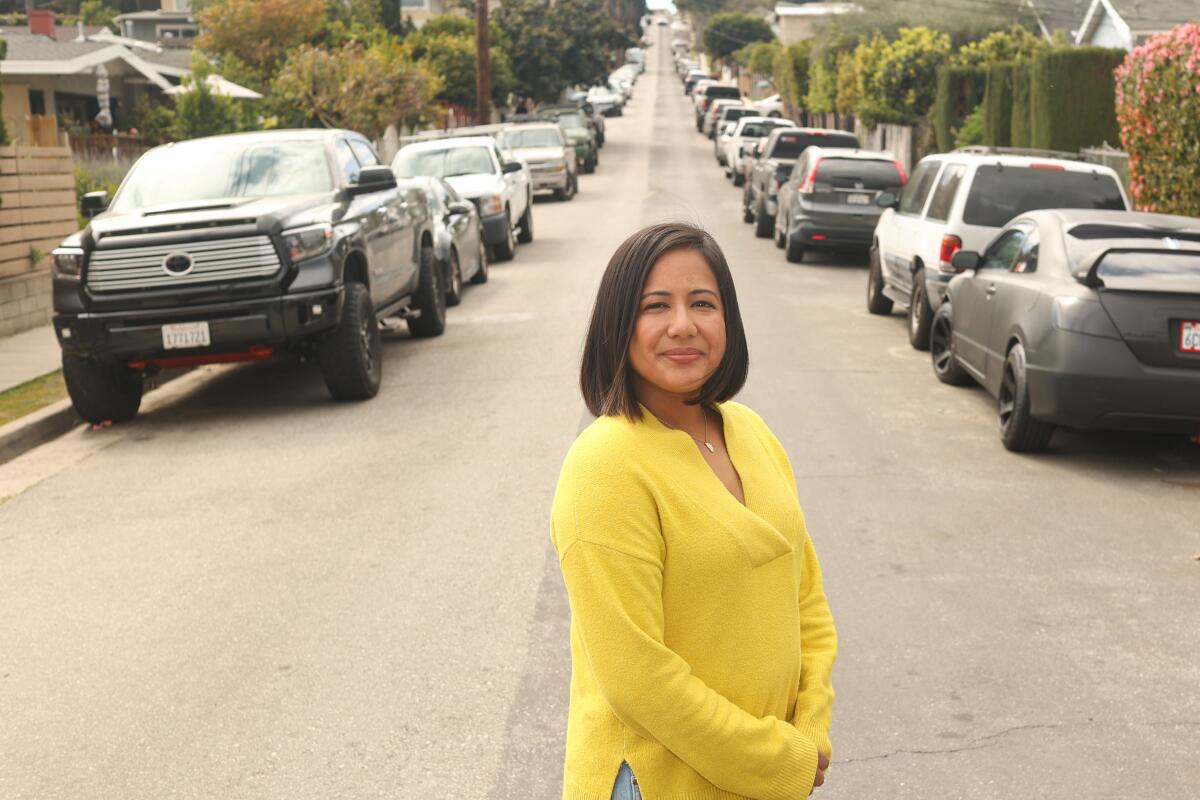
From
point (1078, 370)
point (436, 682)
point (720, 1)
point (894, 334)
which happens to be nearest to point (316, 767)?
point (436, 682)

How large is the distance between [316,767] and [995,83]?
80.4 ft

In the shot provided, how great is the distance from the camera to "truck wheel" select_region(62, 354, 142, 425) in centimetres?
1064

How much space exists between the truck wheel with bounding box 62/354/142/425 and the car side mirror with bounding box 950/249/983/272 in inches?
244

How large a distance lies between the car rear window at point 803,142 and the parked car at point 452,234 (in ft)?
27.1

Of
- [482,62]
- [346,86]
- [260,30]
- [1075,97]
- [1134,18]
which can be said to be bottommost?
[1075,97]

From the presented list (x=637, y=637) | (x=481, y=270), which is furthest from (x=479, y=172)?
(x=637, y=637)

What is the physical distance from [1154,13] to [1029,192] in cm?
2762

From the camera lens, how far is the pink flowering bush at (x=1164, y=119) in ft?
48.5

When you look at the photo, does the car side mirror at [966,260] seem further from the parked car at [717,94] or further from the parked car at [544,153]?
the parked car at [717,94]

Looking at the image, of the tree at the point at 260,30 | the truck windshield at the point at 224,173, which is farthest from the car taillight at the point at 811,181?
the tree at the point at 260,30

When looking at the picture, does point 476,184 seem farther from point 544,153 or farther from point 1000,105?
point 544,153

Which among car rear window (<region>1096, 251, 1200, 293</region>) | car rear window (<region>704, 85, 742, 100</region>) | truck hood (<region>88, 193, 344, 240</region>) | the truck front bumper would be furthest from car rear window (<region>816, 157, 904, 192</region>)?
car rear window (<region>704, 85, 742, 100</region>)

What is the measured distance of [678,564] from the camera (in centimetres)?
238

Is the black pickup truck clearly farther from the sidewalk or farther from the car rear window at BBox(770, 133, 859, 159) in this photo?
the car rear window at BBox(770, 133, 859, 159)
